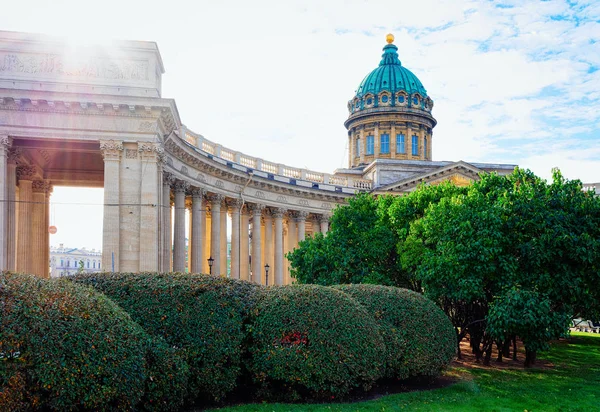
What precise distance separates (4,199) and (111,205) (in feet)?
17.0

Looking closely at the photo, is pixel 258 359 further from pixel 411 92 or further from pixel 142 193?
pixel 411 92

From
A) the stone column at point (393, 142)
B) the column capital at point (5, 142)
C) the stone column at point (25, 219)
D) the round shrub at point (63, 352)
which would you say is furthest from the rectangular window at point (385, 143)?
the round shrub at point (63, 352)

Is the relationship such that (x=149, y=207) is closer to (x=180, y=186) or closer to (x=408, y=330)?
(x=180, y=186)

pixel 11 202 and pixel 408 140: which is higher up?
pixel 408 140

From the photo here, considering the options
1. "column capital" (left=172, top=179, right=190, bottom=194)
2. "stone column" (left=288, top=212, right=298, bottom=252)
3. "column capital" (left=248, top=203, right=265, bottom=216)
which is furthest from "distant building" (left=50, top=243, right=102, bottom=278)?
"column capital" (left=172, top=179, right=190, bottom=194)

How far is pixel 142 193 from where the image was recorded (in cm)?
2977

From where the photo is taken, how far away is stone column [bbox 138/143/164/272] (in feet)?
96.6

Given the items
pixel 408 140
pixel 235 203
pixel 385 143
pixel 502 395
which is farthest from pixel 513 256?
pixel 408 140

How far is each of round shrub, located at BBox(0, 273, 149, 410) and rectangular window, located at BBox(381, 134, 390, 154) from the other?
7073 centimetres

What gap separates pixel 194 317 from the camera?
16062 millimetres

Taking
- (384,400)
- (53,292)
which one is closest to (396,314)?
(384,400)

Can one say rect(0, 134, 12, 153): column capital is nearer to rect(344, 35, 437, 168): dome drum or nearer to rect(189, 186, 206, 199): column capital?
rect(189, 186, 206, 199): column capital

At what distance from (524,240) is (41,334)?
19.1 metres

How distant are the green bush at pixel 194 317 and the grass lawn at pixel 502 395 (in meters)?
1.13
